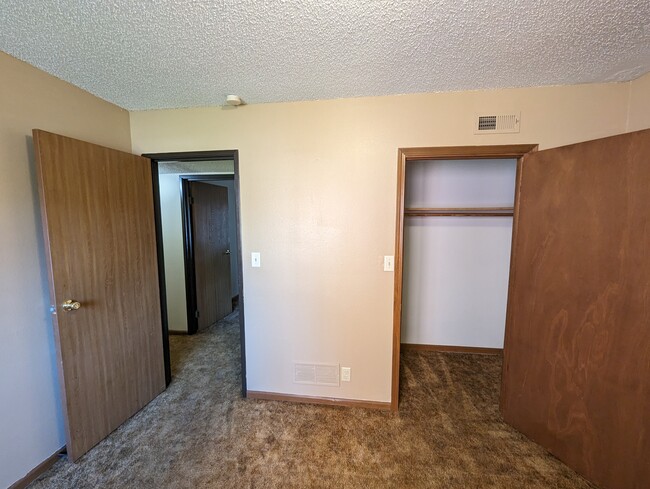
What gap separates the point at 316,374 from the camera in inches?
79.6

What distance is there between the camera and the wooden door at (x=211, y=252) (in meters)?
3.28

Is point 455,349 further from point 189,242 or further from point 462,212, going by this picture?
point 189,242

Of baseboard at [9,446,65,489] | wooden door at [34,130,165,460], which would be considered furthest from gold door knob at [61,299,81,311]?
baseboard at [9,446,65,489]

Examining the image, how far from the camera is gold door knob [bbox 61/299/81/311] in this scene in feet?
4.73

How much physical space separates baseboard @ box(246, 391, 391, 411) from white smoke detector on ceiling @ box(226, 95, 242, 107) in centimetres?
222

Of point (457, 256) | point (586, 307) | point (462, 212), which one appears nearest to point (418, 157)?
point (462, 212)

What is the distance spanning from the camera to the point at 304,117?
1.84 metres

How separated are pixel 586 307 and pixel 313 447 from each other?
5.90ft

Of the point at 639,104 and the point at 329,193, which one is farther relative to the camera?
the point at 329,193

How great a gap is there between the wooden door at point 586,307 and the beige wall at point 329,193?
459 millimetres

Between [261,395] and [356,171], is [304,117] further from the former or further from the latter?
[261,395]

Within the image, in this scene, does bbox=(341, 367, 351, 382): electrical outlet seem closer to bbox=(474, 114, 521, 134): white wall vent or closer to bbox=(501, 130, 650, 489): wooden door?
bbox=(501, 130, 650, 489): wooden door

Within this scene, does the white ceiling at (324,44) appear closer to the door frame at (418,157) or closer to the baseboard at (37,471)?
the door frame at (418,157)

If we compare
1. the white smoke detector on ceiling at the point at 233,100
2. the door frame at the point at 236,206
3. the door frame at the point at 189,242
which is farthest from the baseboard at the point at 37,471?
the white smoke detector on ceiling at the point at 233,100
